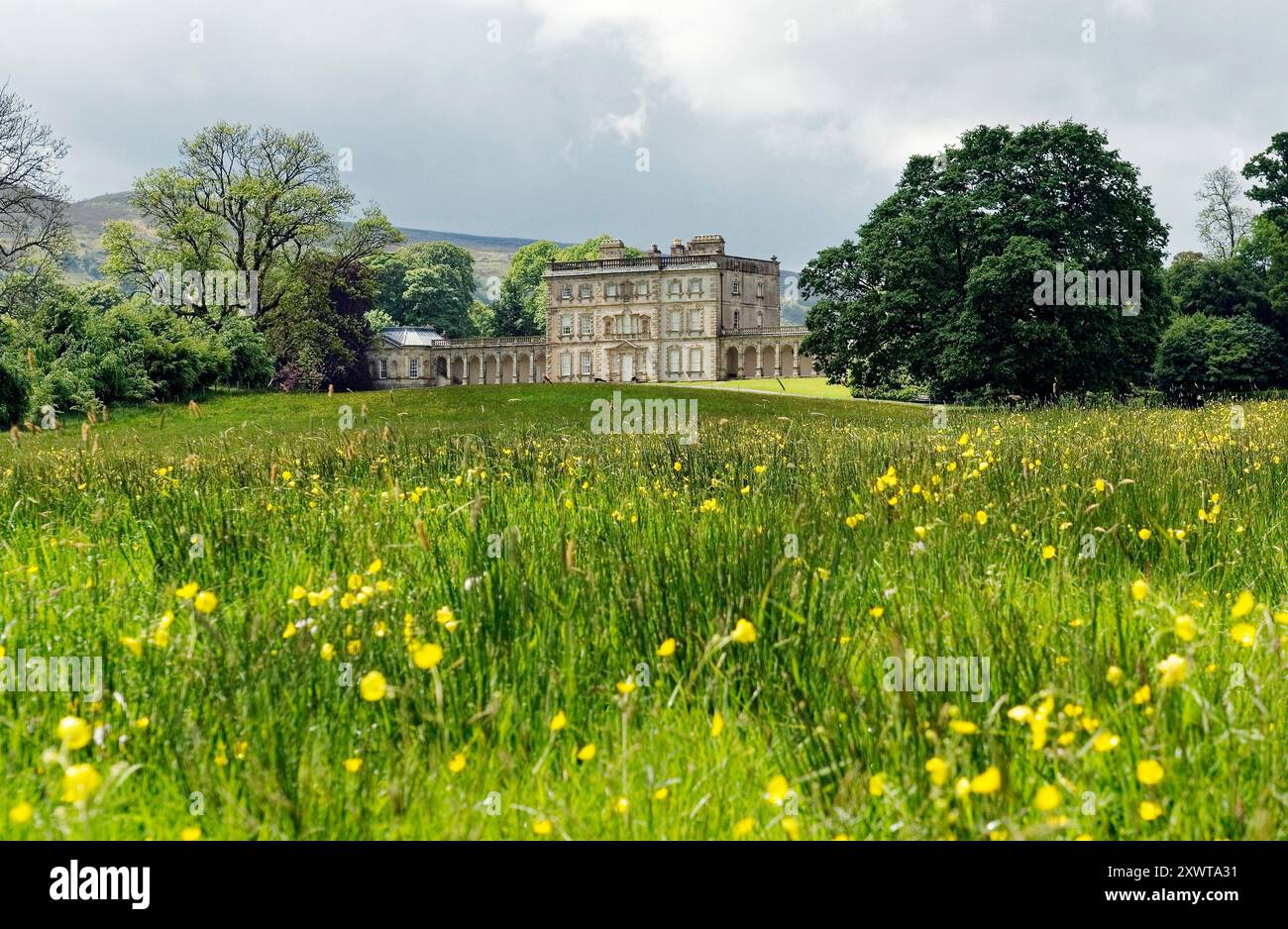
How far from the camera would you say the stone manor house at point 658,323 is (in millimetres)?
80062

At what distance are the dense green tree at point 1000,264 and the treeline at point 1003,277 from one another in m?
0.04

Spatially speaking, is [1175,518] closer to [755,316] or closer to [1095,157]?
[1095,157]

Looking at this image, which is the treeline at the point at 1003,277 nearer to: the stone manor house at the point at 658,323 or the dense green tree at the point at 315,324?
the dense green tree at the point at 315,324

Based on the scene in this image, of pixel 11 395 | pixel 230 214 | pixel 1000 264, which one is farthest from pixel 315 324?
pixel 1000 264

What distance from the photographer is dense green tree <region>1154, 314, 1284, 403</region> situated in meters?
42.5

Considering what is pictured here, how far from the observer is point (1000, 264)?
2733 centimetres

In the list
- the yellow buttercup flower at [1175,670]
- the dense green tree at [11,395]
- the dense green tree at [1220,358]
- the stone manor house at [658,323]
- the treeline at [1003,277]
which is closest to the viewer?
the yellow buttercup flower at [1175,670]

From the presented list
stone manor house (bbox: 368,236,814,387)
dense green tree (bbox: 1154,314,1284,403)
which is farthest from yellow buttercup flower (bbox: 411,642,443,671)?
stone manor house (bbox: 368,236,814,387)

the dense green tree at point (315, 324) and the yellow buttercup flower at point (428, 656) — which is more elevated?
the dense green tree at point (315, 324)

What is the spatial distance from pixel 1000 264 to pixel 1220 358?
20226 mm

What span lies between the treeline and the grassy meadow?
23137 mm

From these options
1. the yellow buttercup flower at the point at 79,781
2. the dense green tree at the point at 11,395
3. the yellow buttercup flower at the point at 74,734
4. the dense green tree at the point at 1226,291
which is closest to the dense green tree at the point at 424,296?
the dense green tree at the point at 1226,291
